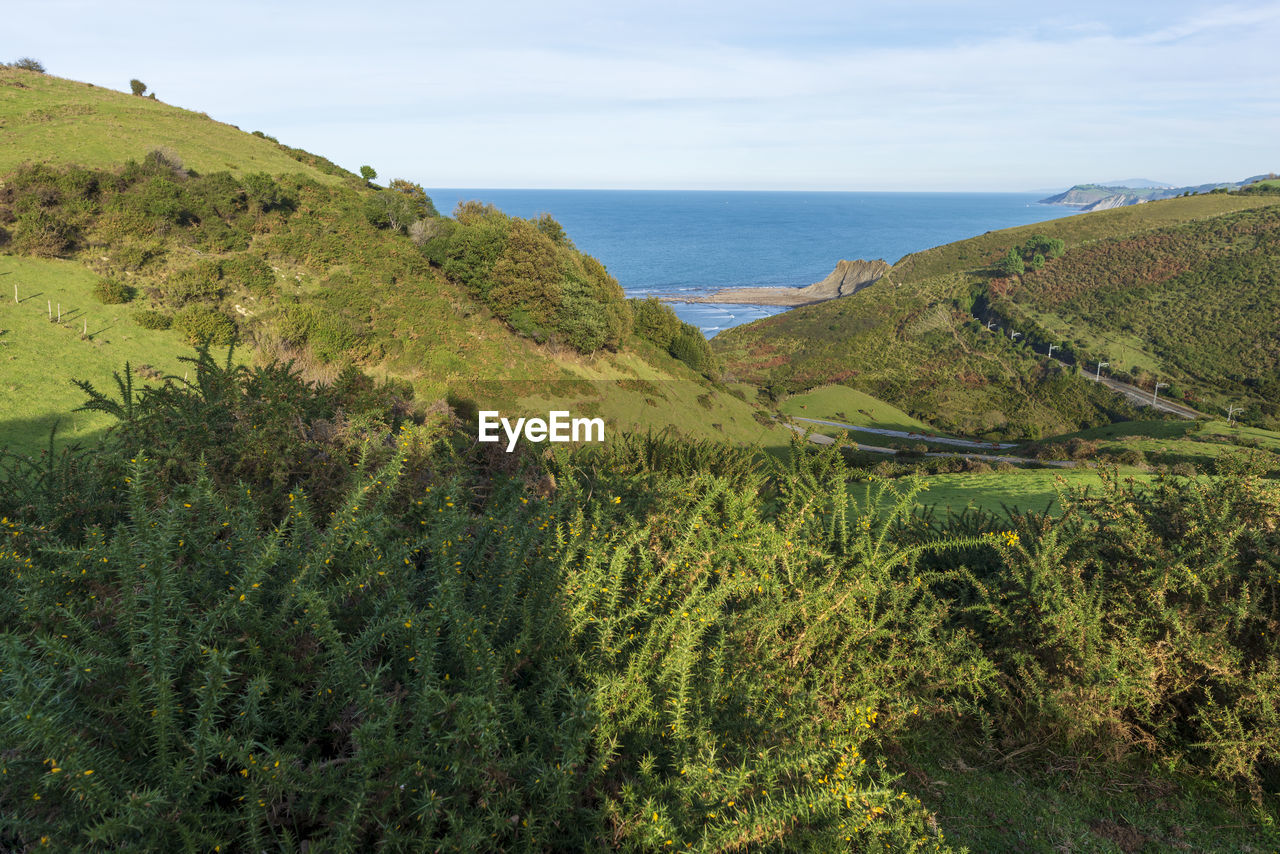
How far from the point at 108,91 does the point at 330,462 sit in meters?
54.1

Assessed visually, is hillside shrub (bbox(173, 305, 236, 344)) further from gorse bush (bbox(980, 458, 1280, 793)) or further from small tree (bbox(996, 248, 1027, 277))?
small tree (bbox(996, 248, 1027, 277))

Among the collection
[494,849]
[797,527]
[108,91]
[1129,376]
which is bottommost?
[1129,376]

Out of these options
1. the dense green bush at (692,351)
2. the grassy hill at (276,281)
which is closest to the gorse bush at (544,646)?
the grassy hill at (276,281)

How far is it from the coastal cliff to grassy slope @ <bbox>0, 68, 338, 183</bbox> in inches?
3599

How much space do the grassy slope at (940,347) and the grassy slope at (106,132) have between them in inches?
1963

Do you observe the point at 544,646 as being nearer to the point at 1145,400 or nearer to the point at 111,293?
the point at 111,293

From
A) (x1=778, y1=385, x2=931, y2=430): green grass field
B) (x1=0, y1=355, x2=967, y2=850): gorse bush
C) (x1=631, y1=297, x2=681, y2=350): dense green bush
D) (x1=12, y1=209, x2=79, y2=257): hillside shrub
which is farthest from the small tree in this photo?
(x1=0, y1=355, x2=967, y2=850): gorse bush

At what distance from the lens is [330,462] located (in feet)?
16.9

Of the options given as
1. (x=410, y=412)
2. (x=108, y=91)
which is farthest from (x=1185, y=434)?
(x=108, y=91)

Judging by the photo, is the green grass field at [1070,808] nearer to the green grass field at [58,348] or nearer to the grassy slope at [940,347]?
the green grass field at [58,348]

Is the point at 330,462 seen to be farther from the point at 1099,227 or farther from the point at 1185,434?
the point at 1099,227

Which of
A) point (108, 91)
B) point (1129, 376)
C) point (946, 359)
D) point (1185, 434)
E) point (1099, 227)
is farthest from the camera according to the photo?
point (1099, 227)

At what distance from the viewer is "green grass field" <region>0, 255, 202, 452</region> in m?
12.7

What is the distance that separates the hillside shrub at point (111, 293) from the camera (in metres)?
18.9
